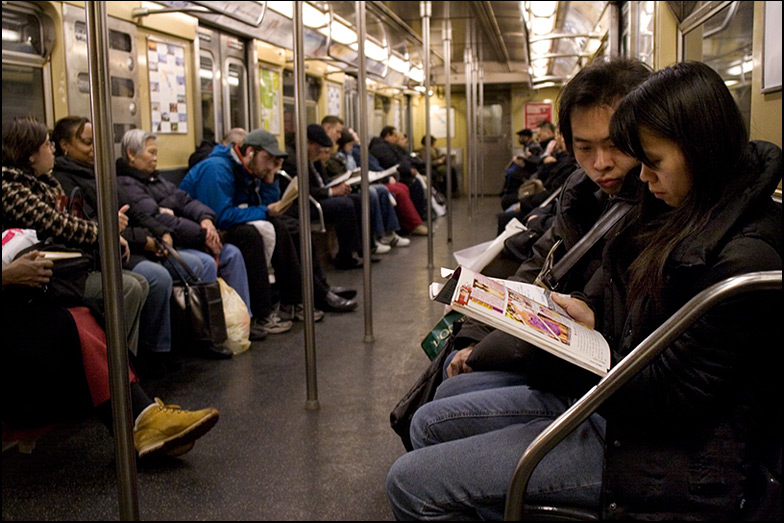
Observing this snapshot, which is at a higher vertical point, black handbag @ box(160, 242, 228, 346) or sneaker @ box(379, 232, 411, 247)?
black handbag @ box(160, 242, 228, 346)

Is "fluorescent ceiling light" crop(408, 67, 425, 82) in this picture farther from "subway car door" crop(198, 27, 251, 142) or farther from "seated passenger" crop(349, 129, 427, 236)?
"subway car door" crop(198, 27, 251, 142)

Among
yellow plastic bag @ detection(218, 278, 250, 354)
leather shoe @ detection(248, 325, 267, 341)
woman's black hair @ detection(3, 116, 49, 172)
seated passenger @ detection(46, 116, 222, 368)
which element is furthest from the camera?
leather shoe @ detection(248, 325, 267, 341)

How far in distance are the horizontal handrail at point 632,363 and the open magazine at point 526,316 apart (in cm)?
15

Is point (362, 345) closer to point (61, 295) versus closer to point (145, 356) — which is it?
point (145, 356)

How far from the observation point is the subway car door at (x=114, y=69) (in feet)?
15.3

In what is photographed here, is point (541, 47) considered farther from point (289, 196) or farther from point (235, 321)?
point (235, 321)

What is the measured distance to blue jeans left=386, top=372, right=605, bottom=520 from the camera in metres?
1.54

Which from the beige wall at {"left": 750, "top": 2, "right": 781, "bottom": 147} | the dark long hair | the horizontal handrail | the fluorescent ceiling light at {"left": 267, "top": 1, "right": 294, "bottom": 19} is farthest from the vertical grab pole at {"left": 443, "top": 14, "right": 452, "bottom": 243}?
the horizontal handrail

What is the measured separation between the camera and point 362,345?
455cm

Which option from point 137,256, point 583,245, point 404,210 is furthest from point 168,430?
point 404,210

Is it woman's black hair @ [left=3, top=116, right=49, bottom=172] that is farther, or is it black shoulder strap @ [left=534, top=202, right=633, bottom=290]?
woman's black hair @ [left=3, top=116, right=49, bottom=172]

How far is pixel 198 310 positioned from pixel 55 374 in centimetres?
125

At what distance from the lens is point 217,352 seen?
4348mm

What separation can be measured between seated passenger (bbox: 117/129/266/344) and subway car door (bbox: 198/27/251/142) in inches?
71.2
